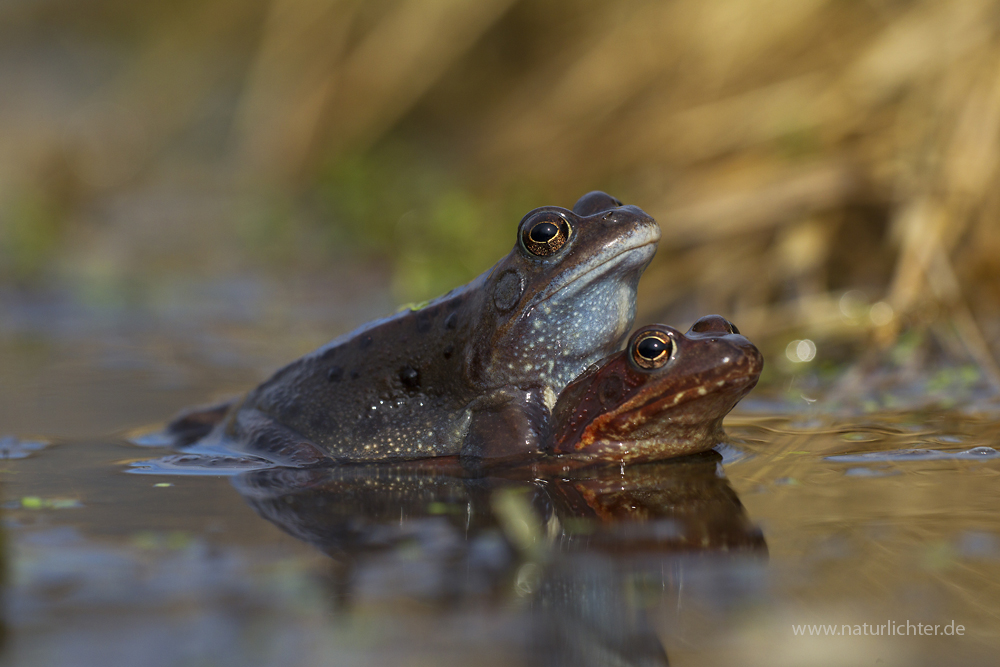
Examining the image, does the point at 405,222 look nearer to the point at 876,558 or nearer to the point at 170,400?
the point at 170,400

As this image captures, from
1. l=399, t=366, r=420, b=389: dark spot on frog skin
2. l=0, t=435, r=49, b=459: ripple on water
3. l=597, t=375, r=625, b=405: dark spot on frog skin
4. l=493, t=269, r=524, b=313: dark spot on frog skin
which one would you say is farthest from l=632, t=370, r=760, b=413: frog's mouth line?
l=0, t=435, r=49, b=459: ripple on water

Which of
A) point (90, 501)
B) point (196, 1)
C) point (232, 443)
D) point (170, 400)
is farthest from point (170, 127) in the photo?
point (90, 501)

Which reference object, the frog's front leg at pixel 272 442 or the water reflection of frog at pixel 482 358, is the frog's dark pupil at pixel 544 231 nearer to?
the water reflection of frog at pixel 482 358

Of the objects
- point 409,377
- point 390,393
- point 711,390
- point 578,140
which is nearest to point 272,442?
point 390,393

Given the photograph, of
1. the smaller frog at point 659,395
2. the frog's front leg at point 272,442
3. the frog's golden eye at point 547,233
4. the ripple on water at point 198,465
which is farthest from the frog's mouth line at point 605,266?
the ripple on water at point 198,465

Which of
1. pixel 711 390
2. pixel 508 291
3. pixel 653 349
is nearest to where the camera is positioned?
pixel 711 390

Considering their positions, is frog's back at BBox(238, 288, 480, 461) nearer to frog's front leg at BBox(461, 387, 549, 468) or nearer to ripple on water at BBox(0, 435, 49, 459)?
frog's front leg at BBox(461, 387, 549, 468)

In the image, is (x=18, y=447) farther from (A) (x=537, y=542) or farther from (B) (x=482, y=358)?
(A) (x=537, y=542)
